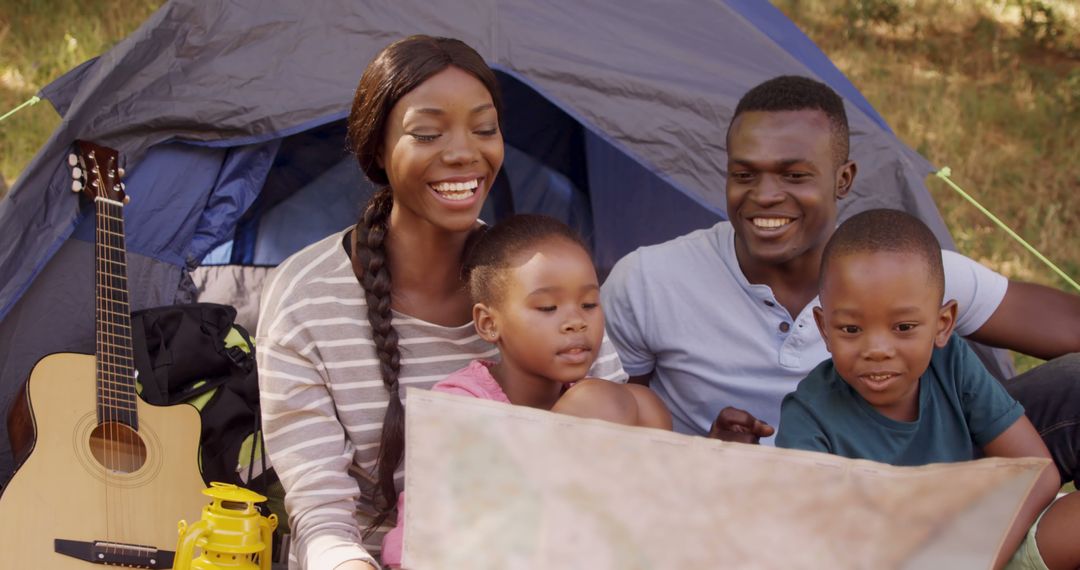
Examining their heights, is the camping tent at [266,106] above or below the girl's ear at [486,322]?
above

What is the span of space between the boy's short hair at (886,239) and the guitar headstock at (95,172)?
1273 mm

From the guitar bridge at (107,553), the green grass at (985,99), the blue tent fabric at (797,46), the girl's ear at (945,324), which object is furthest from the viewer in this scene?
the green grass at (985,99)

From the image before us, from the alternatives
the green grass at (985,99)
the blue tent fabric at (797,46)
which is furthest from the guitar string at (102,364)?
the green grass at (985,99)

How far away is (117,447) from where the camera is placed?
2137mm

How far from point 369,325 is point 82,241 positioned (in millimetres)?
751

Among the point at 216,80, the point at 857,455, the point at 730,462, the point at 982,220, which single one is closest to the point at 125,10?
the point at 216,80

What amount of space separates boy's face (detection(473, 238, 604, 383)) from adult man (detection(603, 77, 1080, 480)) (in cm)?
32

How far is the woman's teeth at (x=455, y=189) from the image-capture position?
178 cm

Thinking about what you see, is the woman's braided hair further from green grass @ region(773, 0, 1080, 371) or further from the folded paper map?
green grass @ region(773, 0, 1080, 371)

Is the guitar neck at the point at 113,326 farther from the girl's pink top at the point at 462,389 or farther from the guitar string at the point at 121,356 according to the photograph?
the girl's pink top at the point at 462,389

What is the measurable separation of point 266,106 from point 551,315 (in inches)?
33.1

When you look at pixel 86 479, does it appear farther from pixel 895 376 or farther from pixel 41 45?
pixel 41 45

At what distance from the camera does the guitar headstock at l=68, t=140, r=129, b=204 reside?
2.15 meters

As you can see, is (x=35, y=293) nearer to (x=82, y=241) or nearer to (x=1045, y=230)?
(x=82, y=241)
